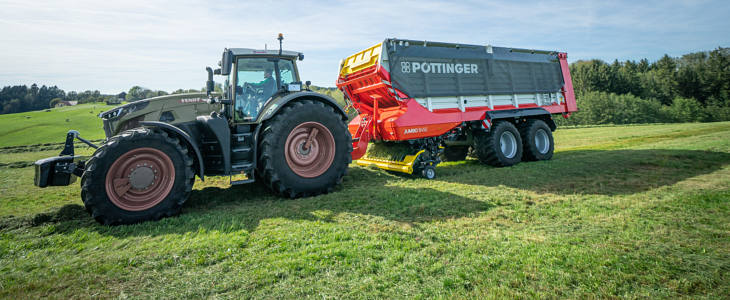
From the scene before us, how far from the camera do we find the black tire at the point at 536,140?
32.0ft

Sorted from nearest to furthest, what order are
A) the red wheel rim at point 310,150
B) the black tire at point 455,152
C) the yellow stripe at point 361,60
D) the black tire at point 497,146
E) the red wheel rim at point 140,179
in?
the red wheel rim at point 140,179, the red wheel rim at point 310,150, the yellow stripe at point 361,60, the black tire at point 497,146, the black tire at point 455,152

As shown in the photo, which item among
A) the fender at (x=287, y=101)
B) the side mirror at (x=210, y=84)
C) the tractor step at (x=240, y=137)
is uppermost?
the side mirror at (x=210, y=84)

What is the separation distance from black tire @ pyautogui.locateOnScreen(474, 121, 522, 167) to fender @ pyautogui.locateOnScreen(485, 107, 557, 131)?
9.6 inches

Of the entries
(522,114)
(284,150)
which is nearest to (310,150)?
(284,150)

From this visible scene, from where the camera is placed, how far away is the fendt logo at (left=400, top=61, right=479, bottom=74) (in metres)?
7.94

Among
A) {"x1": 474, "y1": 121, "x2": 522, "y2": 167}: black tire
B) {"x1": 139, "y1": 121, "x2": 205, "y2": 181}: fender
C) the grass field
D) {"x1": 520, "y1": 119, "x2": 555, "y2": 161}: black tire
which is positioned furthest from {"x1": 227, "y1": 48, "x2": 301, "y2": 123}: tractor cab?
{"x1": 520, "y1": 119, "x2": 555, "y2": 161}: black tire

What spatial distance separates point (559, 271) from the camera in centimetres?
278

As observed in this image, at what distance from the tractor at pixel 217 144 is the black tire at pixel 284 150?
17mm

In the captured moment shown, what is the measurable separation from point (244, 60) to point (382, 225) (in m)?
3.69

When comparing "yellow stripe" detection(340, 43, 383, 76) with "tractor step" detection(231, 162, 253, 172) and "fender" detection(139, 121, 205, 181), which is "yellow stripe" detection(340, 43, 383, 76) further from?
"fender" detection(139, 121, 205, 181)

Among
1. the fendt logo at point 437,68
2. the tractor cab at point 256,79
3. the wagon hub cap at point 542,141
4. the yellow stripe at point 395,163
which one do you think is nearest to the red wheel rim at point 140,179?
the tractor cab at point 256,79

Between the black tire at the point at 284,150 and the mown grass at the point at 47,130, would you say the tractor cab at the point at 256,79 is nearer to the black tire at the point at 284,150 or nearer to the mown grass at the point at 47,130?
the black tire at the point at 284,150

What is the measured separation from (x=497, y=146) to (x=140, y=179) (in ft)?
25.8

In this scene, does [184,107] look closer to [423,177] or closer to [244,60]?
[244,60]
